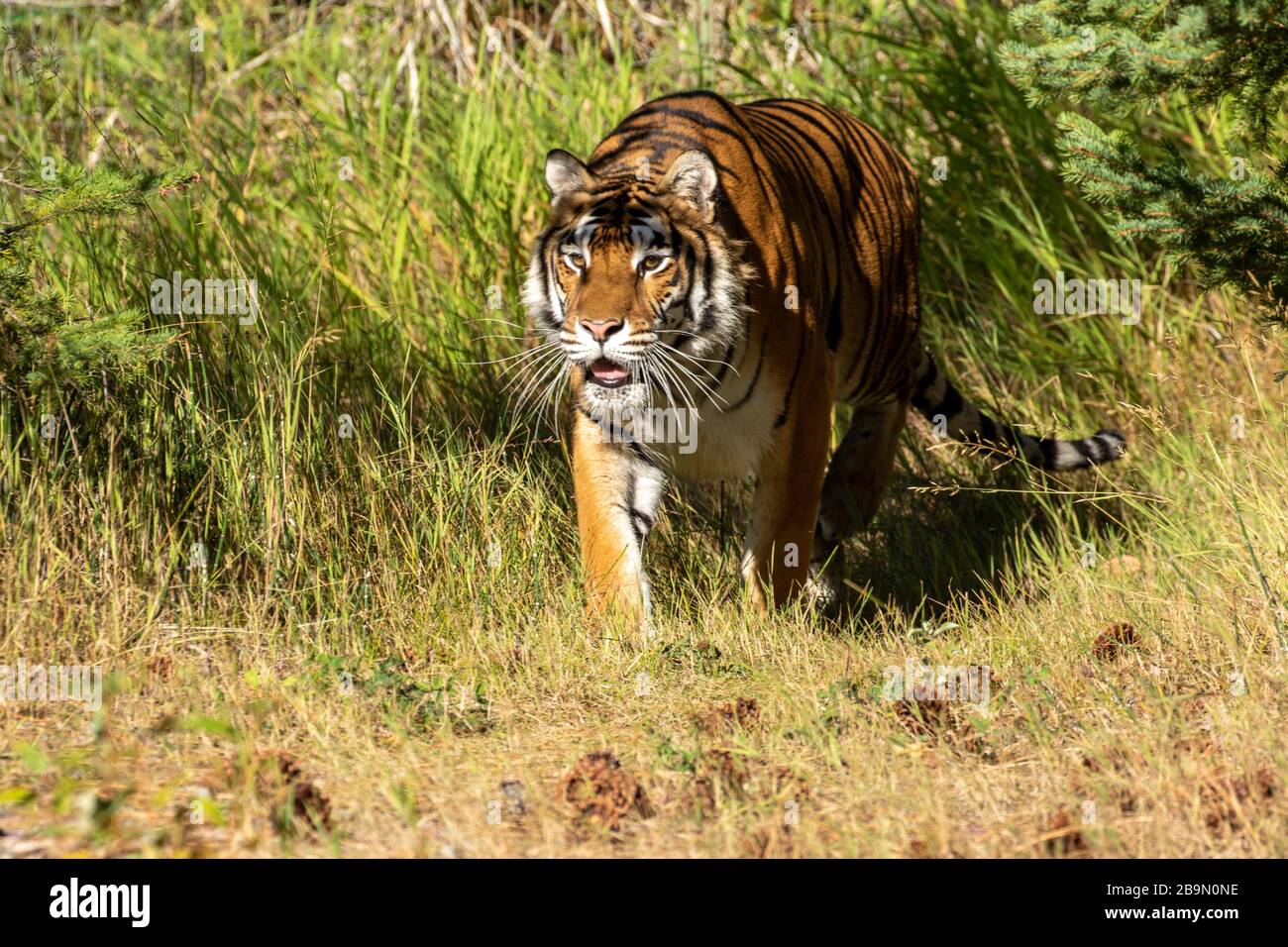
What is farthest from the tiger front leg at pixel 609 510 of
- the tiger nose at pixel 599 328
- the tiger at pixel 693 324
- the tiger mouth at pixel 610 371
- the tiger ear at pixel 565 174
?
the tiger ear at pixel 565 174

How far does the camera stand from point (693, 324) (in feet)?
14.1

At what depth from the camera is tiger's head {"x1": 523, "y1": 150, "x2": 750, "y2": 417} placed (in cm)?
408

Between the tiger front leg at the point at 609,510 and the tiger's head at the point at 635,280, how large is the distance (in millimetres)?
151

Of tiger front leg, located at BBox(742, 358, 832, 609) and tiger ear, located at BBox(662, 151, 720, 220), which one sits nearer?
tiger ear, located at BBox(662, 151, 720, 220)

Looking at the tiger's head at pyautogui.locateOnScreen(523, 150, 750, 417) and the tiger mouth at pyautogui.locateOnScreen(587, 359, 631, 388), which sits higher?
the tiger's head at pyautogui.locateOnScreen(523, 150, 750, 417)

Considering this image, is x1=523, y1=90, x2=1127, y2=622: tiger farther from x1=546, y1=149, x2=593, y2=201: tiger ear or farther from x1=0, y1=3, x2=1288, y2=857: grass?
x1=0, y1=3, x2=1288, y2=857: grass

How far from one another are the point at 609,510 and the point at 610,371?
1.75 ft

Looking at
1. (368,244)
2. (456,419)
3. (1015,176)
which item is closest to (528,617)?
(456,419)

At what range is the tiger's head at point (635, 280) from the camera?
4.08 meters

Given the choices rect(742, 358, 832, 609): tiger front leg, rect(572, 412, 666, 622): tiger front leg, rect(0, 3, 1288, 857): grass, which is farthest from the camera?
rect(742, 358, 832, 609): tiger front leg

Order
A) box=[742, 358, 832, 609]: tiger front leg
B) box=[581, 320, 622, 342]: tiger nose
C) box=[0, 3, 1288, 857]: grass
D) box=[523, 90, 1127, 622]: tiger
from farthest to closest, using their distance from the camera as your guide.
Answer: box=[742, 358, 832, 609]: tiger front leg
box=[523, 90, 1127, 622]: tiger
box=[581, 320, 622, 342]: tiger nose
box=[0, 3, 1288, 857]: grass

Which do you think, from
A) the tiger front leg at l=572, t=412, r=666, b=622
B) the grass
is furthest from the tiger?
the grass

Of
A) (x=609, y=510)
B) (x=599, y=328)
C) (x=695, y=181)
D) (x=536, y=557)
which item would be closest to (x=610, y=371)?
(x=599, y=328)

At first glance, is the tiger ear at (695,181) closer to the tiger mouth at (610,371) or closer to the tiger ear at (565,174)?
the tiger ear at (565,174)
